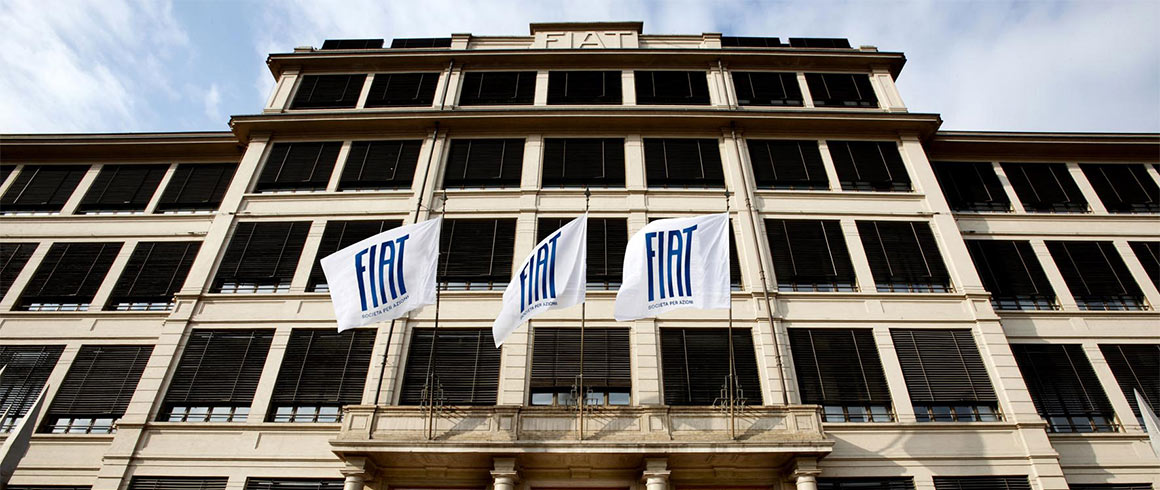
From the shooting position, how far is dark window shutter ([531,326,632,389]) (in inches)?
735

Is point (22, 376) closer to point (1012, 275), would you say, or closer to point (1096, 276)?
point (1012, 275)

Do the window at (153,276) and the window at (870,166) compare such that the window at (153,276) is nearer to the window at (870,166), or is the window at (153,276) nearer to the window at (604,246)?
the window at (604,246)

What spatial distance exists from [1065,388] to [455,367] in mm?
18439

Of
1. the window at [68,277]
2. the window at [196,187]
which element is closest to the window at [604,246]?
the window at [196,187]

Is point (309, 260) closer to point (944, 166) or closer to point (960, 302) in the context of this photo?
point (960, 302)

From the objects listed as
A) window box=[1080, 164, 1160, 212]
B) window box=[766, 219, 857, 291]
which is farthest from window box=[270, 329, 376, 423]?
window box=[1080, 164, 1160, 212]

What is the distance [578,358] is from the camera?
1912 centimetres

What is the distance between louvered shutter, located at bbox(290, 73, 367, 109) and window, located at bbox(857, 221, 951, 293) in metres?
21.2

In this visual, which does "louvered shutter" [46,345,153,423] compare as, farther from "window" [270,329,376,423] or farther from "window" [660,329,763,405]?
"window" [660,329,763,405]

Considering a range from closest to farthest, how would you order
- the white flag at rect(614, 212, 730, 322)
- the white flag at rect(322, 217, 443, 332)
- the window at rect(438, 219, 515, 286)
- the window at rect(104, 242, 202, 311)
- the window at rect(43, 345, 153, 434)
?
the white flag at rect(614, 212, 730, 322)
the white flag at rect(322, 217, 443, 332)
the window at rect(43, 345, 153, 434)
the window at rect(438, 219, 515, 286)
the window at rect(104, 242, 202, 311)

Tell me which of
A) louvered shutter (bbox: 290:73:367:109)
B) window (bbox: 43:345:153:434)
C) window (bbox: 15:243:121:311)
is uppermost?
louvered shutter (bbox: 290:73:367:109)

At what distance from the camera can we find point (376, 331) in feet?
64.8

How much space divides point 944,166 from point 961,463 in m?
13.4

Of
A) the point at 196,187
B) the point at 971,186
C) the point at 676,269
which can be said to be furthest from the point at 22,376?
the point at 971,186
